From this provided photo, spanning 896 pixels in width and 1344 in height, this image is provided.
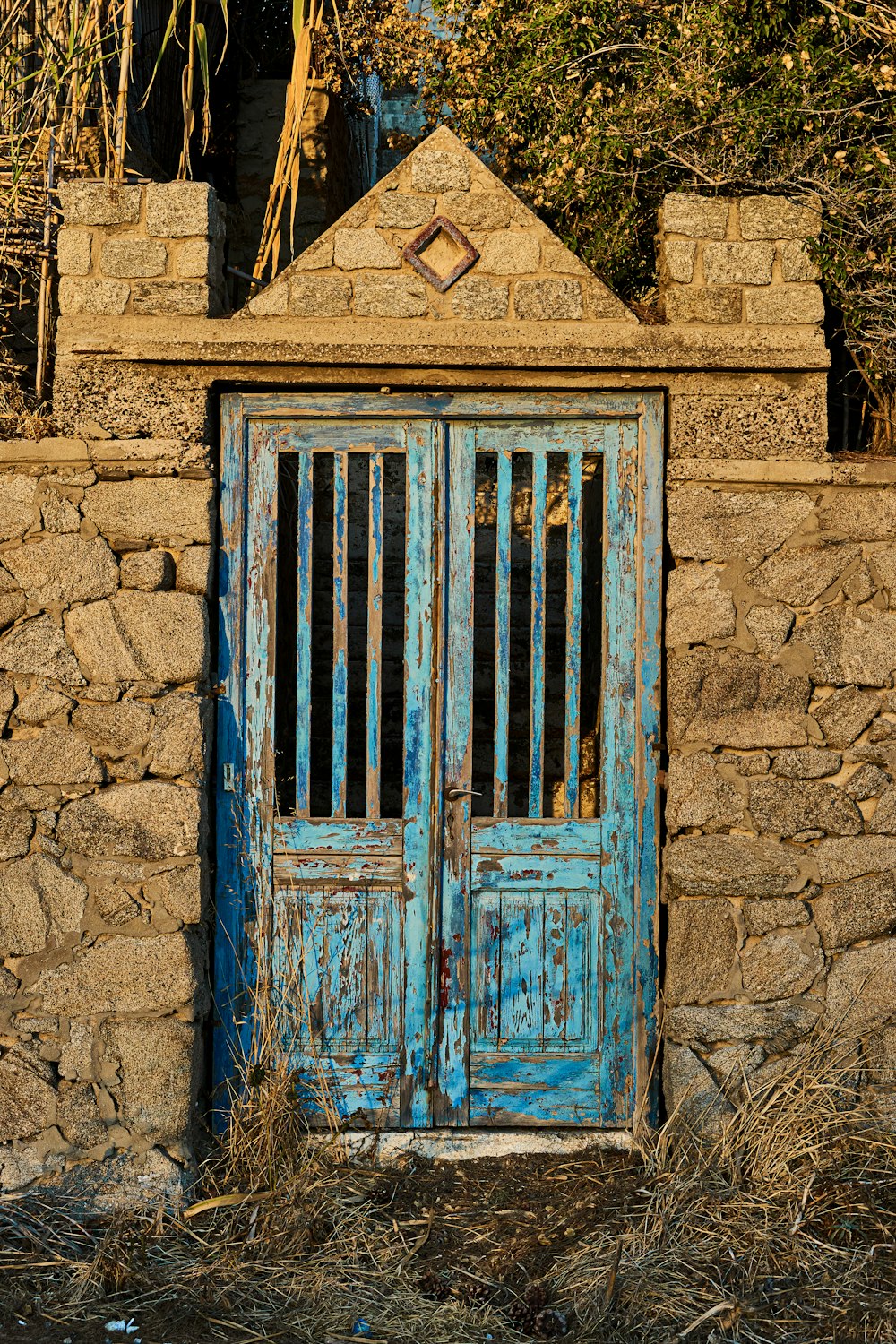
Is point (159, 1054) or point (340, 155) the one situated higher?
point (340, 155)

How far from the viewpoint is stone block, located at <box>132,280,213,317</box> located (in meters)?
3.94

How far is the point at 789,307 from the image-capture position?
395 centimetres

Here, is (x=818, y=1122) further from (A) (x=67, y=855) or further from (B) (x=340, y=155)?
(B) (x=340, y=155)

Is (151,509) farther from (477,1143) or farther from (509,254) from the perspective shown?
(477,1143)

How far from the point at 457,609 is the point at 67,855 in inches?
61.2

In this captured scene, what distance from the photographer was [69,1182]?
3.72 metres

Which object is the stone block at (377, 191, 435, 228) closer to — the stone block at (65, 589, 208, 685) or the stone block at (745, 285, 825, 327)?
the stone block at (745, 285, 825, 327)

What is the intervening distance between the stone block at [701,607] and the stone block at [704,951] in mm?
899

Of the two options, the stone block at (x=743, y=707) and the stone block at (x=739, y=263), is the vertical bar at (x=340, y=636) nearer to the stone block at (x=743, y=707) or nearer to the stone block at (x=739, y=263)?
the stone block at (x=743, y=707)

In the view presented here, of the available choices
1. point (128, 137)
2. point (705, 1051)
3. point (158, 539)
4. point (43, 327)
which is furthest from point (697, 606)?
point (128, 137)

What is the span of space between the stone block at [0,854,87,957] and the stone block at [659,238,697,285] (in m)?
2.84

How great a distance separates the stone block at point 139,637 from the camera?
386 centimetres

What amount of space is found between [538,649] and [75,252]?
2.07m

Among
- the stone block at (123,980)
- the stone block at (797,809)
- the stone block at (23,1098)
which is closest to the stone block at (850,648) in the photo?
→ the stone block at (797,809)
